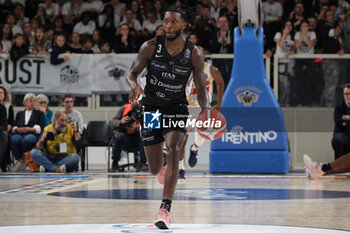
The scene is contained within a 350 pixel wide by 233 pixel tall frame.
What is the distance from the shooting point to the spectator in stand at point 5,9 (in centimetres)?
1658

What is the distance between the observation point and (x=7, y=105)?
13.2m

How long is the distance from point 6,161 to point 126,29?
3782mm

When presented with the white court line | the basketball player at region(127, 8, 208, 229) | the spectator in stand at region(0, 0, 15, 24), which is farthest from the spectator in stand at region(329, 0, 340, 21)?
the white court line

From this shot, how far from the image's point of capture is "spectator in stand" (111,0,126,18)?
1601cm

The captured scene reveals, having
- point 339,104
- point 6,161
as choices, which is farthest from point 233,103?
point 6,161

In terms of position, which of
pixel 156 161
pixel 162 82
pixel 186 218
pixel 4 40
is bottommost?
pixel 186 218

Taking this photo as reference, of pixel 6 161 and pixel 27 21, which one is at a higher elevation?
pixel 27 21

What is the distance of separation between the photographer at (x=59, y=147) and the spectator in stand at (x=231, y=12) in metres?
4.31

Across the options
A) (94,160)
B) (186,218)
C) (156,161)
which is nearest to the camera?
(186,218)

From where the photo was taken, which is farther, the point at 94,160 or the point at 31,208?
the point at 94,160

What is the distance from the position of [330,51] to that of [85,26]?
5.65 meters

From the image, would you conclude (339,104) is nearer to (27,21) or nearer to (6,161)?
(6,161)

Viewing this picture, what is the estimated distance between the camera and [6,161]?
1316 centimetres

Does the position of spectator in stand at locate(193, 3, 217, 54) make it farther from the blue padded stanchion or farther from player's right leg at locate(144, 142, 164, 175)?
player's right leg at locate(144, 142, 164, 175)
